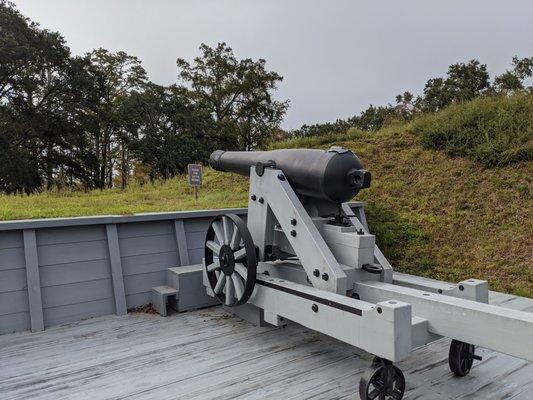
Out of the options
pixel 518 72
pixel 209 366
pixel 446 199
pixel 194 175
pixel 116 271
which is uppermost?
pixel 518 72

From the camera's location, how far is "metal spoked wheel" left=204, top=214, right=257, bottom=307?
9.09 feet

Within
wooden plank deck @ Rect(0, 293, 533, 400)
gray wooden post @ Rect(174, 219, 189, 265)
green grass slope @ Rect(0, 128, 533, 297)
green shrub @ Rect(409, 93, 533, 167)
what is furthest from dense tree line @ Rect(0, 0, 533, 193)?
wooden plank deck @ Rect(0, 293, 533, 400)

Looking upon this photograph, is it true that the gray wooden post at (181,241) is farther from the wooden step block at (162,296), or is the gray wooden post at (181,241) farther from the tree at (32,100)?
the tree at (32,100)

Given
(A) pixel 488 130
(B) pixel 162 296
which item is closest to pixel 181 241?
Result: (B) pixel 162 296

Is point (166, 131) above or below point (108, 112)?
below

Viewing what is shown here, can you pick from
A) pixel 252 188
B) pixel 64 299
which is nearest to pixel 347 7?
pixel 252 188

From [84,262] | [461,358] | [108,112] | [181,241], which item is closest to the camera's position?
[461,358]

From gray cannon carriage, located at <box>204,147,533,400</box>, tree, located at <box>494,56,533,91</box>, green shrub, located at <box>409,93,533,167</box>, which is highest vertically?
tree, located at <box>494,56,533,91</box>

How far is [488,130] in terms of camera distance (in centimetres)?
685

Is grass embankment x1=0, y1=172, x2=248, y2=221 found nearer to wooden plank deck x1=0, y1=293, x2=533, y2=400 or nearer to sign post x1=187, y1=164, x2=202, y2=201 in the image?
sign post x1=187, y1=164, x2=202, y2=201

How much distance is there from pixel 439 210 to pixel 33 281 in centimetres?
481

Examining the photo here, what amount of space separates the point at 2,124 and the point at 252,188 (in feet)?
51.4

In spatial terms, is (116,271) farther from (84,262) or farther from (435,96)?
(435,96)

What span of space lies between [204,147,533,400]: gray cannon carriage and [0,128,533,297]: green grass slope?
6.88 ft
